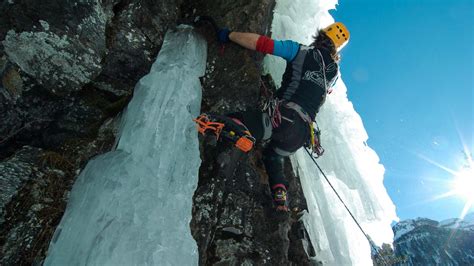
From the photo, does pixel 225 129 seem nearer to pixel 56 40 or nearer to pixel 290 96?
pixel 290 96

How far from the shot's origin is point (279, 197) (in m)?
5.31

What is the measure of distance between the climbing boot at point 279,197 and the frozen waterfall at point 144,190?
5.43 feet

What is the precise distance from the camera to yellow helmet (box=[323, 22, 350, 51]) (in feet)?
18.3

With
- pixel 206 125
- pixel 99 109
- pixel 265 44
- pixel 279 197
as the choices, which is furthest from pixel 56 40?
pixel 279 197

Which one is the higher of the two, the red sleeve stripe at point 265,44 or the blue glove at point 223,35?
the blue glove at point 223,35

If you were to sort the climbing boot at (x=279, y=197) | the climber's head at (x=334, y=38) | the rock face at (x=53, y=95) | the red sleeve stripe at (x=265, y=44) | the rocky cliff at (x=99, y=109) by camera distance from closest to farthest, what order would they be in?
the rock face at (x=53, y=95) < the rocky cliff at (x=99, y=109) < the red sleeve stripe at (x=265, y=44) < the climbing boot at (x=279, y=197) < the climber's head at (x=334, y=38)

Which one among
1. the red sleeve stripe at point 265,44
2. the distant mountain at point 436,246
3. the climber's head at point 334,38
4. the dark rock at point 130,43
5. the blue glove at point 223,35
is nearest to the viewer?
→ the dark rock at point 130,43

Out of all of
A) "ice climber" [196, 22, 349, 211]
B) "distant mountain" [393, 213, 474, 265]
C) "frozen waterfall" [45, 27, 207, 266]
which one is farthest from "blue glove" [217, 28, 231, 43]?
"distant mountain" [393, 213, 474, 265]

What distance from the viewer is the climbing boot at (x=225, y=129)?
4305 millimetres

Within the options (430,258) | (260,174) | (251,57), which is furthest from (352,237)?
(430,258)

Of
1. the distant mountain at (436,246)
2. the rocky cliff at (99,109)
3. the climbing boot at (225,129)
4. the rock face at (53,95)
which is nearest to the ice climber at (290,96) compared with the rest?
the rocky cliff at (99,109)

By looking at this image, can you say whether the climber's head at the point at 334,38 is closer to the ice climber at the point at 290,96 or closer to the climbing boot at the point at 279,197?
the ice climber at the point at 290,96

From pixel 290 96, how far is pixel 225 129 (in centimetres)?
142

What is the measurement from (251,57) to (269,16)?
124 cm
